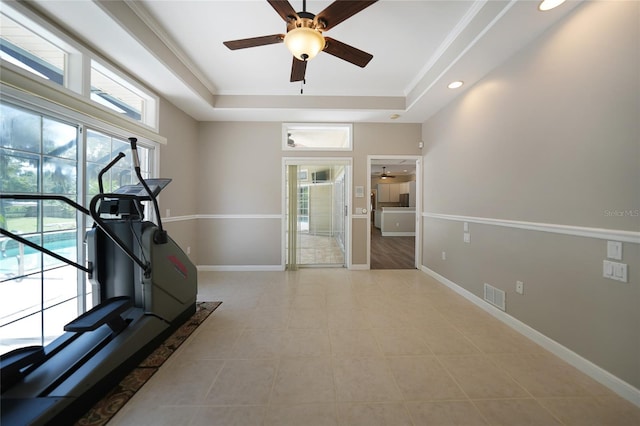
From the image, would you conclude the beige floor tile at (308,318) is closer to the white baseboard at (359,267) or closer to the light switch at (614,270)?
the white baseboard at (359,267)

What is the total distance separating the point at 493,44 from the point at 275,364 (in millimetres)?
3442

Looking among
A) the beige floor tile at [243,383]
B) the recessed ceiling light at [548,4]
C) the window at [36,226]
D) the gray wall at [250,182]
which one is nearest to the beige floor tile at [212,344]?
the beige floor tile at [243,383]

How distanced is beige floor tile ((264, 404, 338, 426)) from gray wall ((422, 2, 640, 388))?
76.2 inches

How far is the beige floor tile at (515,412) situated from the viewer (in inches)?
51.7

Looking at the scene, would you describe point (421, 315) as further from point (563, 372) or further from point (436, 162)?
point (436, 162)

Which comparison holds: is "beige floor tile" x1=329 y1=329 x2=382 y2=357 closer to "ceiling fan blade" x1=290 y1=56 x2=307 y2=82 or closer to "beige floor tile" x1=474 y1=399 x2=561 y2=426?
"beige floor tile" x1=474 y1=399 x2=561 y2=426

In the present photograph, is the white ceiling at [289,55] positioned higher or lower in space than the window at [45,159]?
higher

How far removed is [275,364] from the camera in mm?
1782

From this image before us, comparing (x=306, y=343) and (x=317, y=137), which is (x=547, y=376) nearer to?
(x=306, y=343)

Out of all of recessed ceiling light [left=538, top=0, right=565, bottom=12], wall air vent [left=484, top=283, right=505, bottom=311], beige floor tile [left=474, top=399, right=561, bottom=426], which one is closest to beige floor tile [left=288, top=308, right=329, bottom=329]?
beige floor tile [left=474, top=399, right=561, bottom=426]

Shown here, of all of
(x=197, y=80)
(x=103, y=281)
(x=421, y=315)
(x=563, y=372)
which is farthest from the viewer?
(x=197, y=80)

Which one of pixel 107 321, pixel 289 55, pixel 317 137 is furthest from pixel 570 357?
pixel 317 137

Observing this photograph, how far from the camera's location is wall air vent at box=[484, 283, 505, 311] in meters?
2.45

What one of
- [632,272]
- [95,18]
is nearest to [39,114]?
[95,18]
